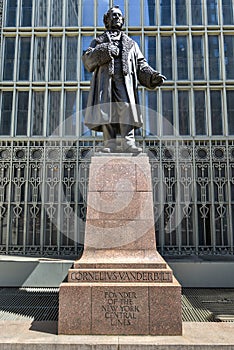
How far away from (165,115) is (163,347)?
843 cm

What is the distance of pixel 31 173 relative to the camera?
11219mm

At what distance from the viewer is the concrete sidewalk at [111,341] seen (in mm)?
4512

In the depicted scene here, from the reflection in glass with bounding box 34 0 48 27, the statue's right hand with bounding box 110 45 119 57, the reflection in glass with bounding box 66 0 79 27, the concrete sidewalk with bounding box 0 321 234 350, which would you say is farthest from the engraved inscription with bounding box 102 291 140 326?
the reflection in glass with bounding box 34 0 48 27

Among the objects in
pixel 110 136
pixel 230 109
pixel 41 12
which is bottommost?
pixel 110 136

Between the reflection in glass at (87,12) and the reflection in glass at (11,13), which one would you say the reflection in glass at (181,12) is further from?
the reflection in glass at (11,13)

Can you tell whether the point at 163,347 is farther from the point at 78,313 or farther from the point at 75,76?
the point at 75,76

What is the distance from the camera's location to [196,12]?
12219 mm

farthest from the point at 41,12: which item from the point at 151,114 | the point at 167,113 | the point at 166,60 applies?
the point at 167,113

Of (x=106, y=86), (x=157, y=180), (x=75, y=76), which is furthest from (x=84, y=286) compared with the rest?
(x=75, y=76)

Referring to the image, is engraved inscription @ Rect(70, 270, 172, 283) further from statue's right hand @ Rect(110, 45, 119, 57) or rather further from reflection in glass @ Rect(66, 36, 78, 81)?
reflection in glass @ Rect(66, 36, 78, 81)

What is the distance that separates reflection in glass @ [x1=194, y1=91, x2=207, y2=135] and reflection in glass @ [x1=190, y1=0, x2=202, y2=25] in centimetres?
264

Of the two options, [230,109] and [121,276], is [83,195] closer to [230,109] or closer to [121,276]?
[230,109]

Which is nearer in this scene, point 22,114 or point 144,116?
point 144,116

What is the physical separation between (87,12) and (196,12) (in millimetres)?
3924
